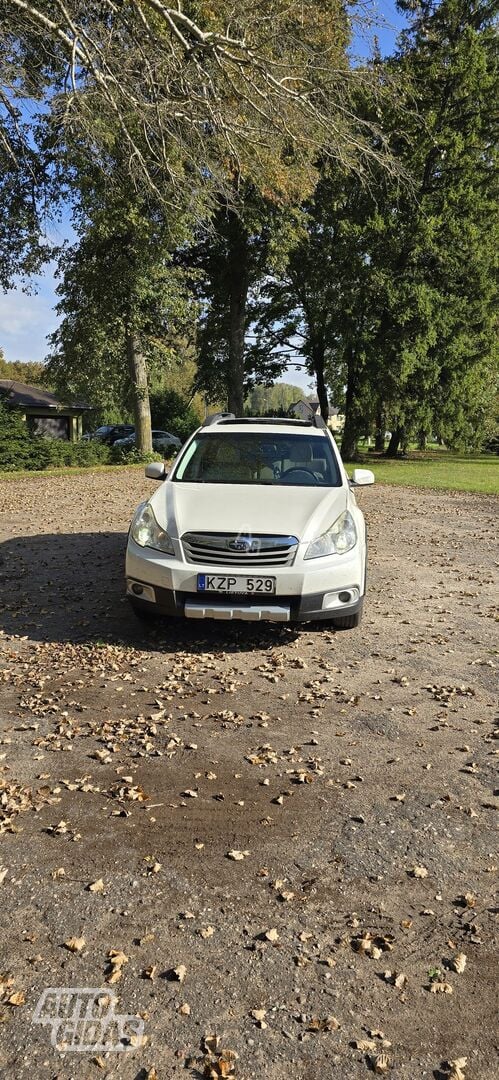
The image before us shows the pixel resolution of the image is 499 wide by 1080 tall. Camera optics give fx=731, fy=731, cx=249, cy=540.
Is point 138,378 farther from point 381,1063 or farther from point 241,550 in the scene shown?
point 381,1063

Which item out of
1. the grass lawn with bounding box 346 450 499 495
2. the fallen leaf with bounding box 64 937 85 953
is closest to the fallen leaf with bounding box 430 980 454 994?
the fallen leaf with bounding box 64 937 85 953

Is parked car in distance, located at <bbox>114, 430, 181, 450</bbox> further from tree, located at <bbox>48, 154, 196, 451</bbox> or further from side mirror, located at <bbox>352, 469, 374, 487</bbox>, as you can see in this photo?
side mirror, located at <bbox>352, 469, 374, 487</bbox>

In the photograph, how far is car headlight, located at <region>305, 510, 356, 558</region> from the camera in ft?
18.6

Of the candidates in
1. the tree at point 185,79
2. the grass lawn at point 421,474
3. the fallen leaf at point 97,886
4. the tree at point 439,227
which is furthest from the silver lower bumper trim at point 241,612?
the tree at point 439,227

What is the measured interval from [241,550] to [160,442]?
30308 millimetres

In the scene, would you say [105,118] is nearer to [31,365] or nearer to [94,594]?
[94,594]

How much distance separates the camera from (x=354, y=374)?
1262 inches

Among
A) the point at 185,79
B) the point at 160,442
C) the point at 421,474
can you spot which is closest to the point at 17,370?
the point at 160,442

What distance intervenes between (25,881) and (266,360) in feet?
123

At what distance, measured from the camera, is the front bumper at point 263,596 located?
5.52 m

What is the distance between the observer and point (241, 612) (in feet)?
18.1

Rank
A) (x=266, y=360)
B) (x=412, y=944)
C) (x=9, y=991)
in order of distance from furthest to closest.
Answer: (x=266, y=360) < (x=412, y=944) < (x=9, y=991)

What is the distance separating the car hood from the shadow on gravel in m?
1.01

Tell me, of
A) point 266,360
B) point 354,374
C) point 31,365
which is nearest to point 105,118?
point 354,374
